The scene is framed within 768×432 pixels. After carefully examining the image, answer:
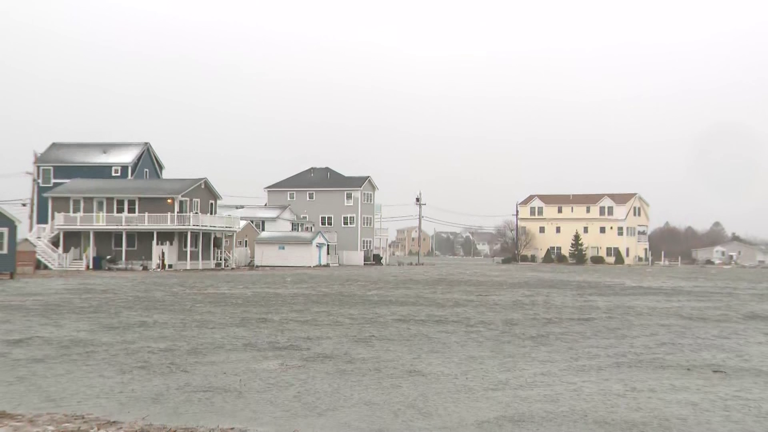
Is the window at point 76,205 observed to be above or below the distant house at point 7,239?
above

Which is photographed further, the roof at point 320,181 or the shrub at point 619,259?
the shrub at point 619,259

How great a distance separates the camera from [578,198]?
101m

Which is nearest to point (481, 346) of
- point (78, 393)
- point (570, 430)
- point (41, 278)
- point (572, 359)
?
point (572, 359)

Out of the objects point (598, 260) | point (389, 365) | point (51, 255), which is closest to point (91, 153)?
point (51, 255)

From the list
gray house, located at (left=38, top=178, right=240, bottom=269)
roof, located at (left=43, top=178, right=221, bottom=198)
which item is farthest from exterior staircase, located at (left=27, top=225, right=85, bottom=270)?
roof, located at (left=43, top=178, right=221, bottom=198)

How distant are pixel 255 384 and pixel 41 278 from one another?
34778 mm

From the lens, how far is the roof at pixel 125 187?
54438 mm

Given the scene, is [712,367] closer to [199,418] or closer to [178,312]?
[199,418]

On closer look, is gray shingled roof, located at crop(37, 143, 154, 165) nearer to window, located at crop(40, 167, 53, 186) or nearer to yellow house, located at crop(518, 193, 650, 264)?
window, located at crop(40, 167, 53, 186)

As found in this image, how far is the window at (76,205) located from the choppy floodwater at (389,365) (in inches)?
1228

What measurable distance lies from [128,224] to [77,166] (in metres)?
12.8

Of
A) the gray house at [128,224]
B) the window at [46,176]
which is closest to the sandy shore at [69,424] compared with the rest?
the gray house at [128,224]

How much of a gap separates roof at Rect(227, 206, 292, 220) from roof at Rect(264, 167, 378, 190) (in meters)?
5.27

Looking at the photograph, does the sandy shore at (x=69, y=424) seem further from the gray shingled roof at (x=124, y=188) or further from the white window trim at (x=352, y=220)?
the white window trim at (x=352, y=220)
